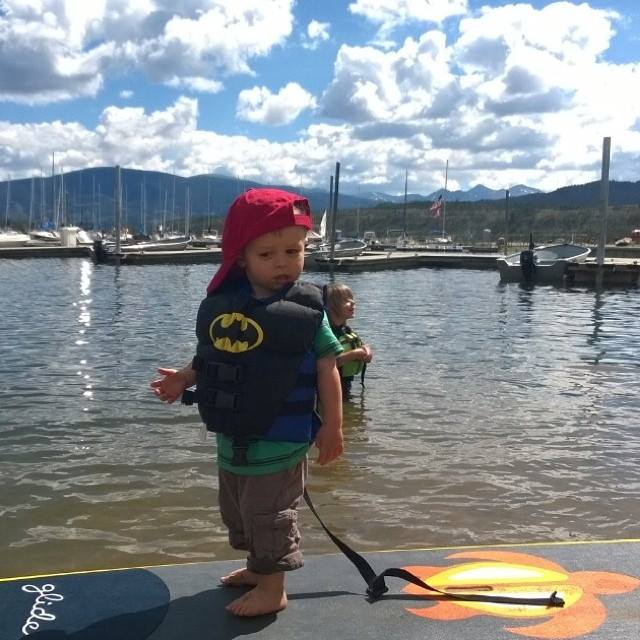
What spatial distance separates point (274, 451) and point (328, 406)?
0.29 metres

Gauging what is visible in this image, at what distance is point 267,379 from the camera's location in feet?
9.66

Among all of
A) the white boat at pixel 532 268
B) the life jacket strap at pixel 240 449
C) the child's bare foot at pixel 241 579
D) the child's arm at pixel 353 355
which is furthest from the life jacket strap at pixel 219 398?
the white boat at pixel 532 268

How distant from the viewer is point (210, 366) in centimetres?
303

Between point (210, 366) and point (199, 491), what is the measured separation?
3522mm

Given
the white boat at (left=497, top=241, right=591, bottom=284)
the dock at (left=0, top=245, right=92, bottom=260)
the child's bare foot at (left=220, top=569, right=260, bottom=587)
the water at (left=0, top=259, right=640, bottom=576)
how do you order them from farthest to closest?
the dock at (left=0, top=245, right=92, bottom=260) < the white boat at (left=497, top=241, right=591, bottom=284) < the water at (left=0, top=259, right=640, bottom=576) < the child's bare foot at (left=220, top=569, right=260, bottom=587)

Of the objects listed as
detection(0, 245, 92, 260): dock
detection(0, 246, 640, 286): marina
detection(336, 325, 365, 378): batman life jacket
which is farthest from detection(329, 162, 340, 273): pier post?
detection(336, 325, 365, 378): batman life jacket

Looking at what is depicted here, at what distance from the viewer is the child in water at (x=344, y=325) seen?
24.7ft

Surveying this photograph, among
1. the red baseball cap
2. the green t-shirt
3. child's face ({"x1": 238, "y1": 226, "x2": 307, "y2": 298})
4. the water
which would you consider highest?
the red baseball cap

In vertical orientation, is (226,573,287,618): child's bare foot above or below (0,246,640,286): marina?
below

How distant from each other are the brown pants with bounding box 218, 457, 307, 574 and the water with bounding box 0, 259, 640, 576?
212 cm

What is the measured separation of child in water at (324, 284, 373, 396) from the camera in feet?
24.7

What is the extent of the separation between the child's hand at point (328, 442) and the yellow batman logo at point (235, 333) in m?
0.48

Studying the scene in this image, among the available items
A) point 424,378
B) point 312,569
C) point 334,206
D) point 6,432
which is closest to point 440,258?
point 334,206

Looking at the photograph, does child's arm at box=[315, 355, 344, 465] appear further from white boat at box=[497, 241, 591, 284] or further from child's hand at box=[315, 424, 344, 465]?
white boat at box=[497, 241, 591, 284]
